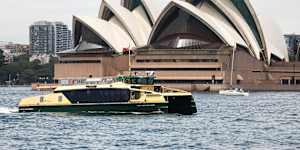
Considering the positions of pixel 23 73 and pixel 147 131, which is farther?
pixel 23 73

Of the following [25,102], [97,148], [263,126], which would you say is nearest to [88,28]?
[25,102]

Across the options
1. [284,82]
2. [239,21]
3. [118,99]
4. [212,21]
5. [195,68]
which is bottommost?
[118,99]

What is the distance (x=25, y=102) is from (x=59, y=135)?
13489 millimetres

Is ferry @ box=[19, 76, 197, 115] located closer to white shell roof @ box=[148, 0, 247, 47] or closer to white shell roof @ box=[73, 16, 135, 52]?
white shell roof @ box=[148, 0, 247, 47]

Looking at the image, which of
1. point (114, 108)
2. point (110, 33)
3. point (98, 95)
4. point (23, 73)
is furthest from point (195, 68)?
point (23, 73)

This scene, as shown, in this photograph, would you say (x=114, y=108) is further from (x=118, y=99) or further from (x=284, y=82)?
(x=284, y=82)

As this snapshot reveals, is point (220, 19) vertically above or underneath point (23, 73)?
above

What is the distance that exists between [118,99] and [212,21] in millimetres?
69120

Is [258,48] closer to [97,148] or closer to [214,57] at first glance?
[214,57]

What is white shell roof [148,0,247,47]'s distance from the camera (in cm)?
11112

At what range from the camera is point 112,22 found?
398 feet

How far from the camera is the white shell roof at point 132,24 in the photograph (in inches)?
4690

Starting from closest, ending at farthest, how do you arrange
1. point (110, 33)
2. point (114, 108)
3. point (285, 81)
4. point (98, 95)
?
point (114, 108), point (98, 95), point (110, 33), point (285, 81)

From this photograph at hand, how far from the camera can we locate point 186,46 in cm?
11850
